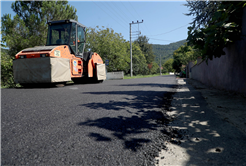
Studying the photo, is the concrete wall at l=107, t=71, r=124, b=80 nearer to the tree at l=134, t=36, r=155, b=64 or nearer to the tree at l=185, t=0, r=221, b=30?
the tree at l=185, t=0, r=221, b=30

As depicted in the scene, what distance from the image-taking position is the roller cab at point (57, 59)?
25.5ft

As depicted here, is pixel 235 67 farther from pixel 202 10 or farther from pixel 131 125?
pixel 202 10

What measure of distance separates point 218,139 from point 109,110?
197 cm

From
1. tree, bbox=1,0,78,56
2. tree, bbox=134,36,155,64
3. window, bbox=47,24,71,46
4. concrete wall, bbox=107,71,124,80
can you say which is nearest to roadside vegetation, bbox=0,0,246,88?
tree, bbox=1,0,78,56

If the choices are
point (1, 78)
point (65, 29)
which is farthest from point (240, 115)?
point (1, 78)

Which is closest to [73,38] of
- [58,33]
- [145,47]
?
[58,33]

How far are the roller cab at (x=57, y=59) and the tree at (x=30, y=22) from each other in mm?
10201

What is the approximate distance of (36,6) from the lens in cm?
1948

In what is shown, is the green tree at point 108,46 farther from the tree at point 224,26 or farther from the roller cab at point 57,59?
the tree at point 224,26

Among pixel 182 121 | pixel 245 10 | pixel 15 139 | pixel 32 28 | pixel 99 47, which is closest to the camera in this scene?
pixel 15 139

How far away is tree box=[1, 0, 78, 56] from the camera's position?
57.2 feet

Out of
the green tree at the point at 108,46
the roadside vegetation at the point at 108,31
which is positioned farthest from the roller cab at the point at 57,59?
the green tree at the point at 108,46

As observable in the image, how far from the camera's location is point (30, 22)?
60.2 ft

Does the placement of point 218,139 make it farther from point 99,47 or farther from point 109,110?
point 99,47
